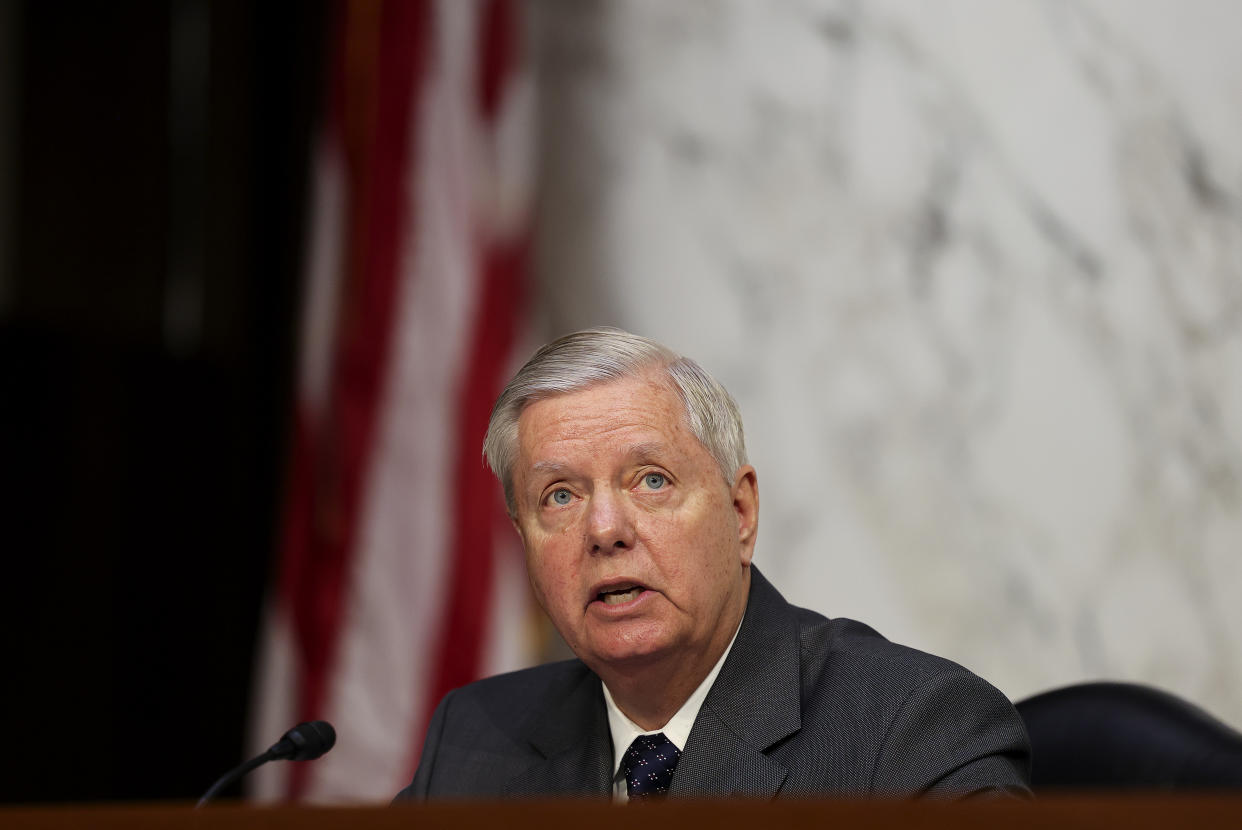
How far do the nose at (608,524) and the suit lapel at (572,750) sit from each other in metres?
0.35

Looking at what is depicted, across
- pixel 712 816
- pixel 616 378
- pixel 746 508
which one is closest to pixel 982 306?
pixel 746 508

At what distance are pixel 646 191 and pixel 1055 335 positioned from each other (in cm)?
113

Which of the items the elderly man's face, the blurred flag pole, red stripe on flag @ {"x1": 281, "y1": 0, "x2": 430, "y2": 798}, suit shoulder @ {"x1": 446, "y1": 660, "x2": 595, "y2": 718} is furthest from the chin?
red stripe on flag @ {"x1": 281, "y1": 0, "x2": 430, "y2": 798}

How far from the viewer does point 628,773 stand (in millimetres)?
1903

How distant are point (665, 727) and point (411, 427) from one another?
1.56 meters

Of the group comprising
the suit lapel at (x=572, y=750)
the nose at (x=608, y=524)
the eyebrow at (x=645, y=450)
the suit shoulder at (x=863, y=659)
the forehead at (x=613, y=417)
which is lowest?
the suit lapel at (x=572, y=750)

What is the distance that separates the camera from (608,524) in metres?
1.78

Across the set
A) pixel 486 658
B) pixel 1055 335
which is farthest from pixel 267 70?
pixel 1055 335

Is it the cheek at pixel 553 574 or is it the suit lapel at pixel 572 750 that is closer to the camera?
the cheek at pixel 553 574

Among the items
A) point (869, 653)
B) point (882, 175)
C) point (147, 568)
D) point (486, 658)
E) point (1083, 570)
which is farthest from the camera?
point (147, 568)

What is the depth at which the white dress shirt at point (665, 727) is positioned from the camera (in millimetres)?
1908

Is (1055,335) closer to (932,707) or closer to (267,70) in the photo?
(932,707)

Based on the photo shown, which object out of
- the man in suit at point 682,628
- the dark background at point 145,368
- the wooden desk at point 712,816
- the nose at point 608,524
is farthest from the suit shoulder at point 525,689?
the dark background at point 145,368

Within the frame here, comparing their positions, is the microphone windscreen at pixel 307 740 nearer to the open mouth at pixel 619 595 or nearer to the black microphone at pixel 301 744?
the black microphone at pixel 301 744
